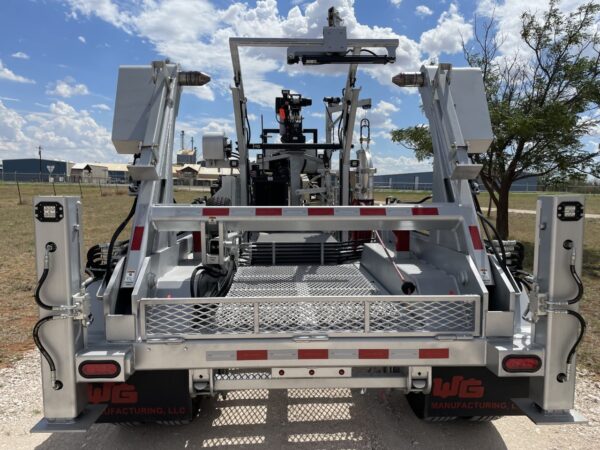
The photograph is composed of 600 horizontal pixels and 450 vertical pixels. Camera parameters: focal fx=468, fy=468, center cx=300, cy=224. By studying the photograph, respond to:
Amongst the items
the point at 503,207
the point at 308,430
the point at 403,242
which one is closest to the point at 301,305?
the point at 308,430

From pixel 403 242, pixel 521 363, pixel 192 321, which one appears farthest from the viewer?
pixel 403 242

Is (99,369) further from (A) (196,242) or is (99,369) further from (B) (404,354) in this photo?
(A) (196,242)

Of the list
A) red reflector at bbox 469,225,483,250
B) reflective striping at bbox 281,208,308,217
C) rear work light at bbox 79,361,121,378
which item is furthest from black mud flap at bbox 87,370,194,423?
red reflector at bbox 469,225,483,250

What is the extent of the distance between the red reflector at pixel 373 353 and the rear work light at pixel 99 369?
1.28m

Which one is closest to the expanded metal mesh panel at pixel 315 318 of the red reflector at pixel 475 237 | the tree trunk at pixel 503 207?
the red reflector at pixel 475 237

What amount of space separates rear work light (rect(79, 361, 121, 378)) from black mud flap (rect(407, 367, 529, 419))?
1763mm

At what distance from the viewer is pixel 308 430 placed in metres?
3.33

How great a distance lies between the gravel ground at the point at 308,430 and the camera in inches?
126

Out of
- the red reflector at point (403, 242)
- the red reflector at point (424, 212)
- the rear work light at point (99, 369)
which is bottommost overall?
the rear work light at point (99, 369)

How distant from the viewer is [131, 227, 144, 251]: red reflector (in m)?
2.94

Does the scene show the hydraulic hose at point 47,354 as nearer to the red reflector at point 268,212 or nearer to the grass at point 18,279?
the red reflector at point 268,212

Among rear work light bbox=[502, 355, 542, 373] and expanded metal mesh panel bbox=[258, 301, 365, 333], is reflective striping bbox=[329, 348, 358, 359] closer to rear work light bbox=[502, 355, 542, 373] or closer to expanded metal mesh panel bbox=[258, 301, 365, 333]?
expanded metal mesh panel bbox=[258, 301, 365, 333]

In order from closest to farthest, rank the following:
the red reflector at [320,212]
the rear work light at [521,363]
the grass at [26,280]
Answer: the rear work light at [521,363] < the red reflector at [320,212] < the grass at [26,280]

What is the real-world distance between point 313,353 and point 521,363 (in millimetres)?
1103
